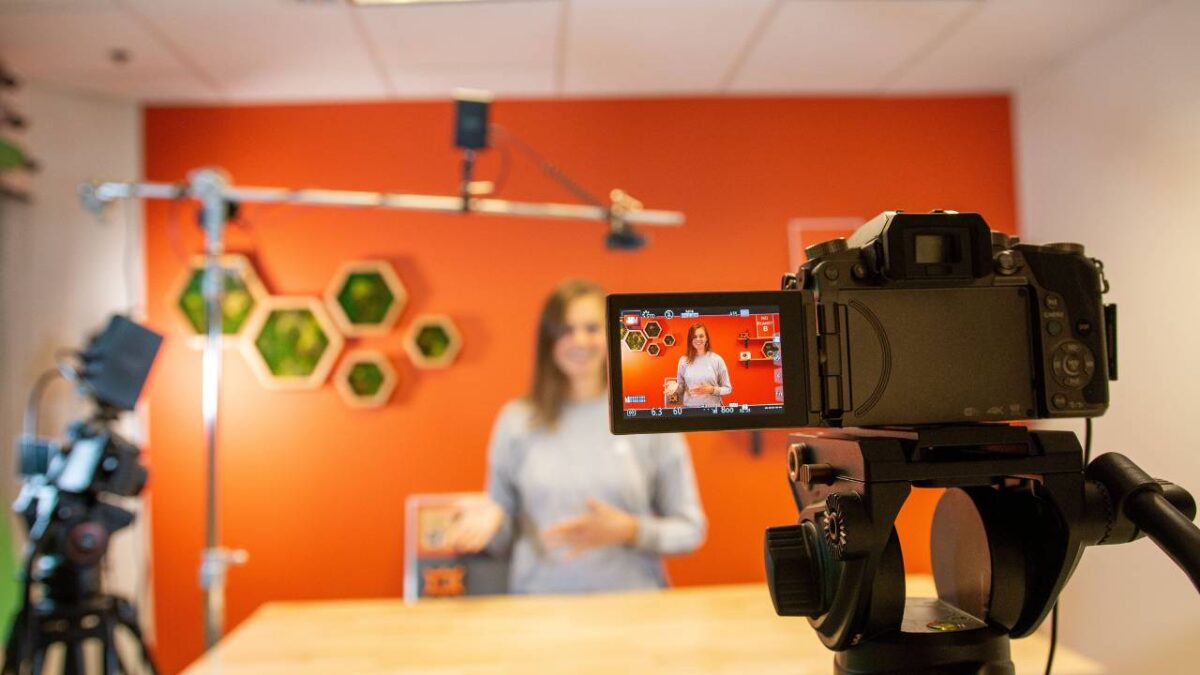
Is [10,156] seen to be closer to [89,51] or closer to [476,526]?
[89,51]

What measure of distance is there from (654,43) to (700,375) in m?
2.16

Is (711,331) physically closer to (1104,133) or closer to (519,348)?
(1104,133)

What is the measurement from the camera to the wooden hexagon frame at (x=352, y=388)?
3.02 metres

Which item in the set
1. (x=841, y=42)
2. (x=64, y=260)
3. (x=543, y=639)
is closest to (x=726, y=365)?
(x=543, y=639)

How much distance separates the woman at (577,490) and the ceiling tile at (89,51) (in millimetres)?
1721

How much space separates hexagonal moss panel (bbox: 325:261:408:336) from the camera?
304cm

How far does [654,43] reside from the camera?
2648 mm

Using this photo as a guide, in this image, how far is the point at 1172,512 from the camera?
683 mm

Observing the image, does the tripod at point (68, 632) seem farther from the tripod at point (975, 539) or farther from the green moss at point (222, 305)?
the tripod at point (975, 539)

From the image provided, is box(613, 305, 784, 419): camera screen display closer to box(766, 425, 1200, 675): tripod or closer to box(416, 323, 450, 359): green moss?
box(766, 425, 1200, 675): tripod

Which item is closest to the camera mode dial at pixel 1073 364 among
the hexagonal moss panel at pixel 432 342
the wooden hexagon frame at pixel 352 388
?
the hexagonal moss panel at pixel 432 342

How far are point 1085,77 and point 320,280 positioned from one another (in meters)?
2.82

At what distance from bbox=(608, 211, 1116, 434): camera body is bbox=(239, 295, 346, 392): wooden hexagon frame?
2512 mm

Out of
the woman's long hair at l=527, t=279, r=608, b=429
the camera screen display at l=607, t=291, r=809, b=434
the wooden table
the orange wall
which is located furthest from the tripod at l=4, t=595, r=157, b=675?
the camera screen display at l=607, t=291, r=809, b=434
